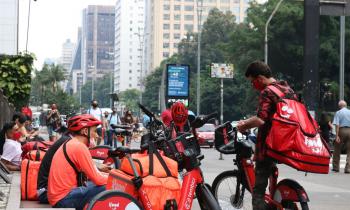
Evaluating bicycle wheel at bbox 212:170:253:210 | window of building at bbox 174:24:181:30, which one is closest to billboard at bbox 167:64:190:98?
bicycle wheel at bbox 212:170:253:210

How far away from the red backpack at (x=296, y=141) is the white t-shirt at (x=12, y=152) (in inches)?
282

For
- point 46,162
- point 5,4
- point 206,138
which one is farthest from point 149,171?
point 206,138

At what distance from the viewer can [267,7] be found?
6159cm

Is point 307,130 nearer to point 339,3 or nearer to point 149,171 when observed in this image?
point 149,171

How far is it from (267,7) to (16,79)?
4328 cm

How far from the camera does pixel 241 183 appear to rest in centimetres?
777

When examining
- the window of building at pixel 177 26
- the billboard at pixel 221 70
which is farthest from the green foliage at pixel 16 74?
the window of building at pixel 177 26

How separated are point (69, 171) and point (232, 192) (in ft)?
6.11

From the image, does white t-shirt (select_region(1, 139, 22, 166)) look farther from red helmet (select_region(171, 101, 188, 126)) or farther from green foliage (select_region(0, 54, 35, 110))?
green foliage (select_region(0, 54, 35, 110))

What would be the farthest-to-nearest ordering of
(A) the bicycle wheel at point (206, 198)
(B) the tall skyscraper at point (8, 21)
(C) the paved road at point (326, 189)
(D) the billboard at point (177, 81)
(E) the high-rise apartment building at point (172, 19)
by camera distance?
(E) the high-rise apartment building at point (172, 19)
(D) the billboard at point (177, 81)
(B) the tall skyscraper at point (8, 21)
(C) the paved road at point (326, 189)
(A) the bicycle wheel at point (206, 198)

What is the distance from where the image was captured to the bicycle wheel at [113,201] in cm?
588

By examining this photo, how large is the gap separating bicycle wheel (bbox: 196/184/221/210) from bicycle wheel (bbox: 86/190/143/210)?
535 mm

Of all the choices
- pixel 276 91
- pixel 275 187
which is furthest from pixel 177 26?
pixel 276 91

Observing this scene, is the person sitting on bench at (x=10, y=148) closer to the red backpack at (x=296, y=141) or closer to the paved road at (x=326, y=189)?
the paved road at (x=326, y=189)
